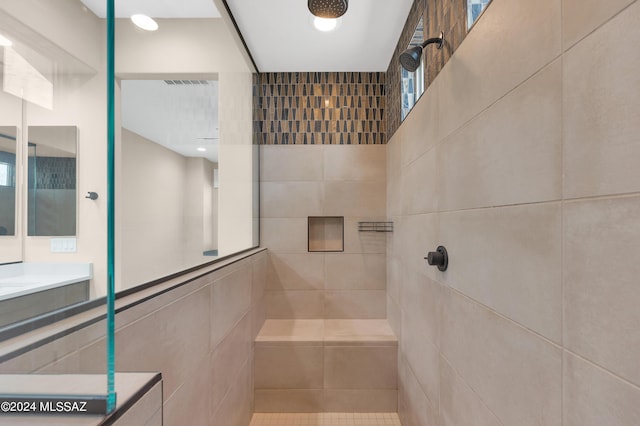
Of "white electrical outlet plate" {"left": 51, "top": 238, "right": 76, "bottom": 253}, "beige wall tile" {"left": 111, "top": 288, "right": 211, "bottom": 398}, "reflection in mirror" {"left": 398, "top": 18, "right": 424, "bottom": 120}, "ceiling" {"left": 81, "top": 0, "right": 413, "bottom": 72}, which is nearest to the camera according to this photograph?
"white electrical outlet plate" {"left": 51, "top": 238, "right": 76, "bottom": 253}

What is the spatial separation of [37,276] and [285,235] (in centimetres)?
195

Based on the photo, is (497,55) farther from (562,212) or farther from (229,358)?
(229,358)

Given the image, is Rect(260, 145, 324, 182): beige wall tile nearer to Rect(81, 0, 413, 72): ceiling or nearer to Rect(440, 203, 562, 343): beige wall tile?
Rect(81, 0, 413, 72): ceiling

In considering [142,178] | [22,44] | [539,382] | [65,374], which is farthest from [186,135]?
[539,382]

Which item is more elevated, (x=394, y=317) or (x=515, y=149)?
(x=515, y=149)

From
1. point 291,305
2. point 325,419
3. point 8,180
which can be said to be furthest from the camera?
point 291,305

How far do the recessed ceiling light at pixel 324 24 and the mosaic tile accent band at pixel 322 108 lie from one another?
2.12ft

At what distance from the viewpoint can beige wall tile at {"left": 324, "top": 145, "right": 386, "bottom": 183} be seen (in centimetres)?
244

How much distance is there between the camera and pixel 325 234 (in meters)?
2.52

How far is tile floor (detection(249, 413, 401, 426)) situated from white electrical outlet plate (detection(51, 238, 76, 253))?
1.89m

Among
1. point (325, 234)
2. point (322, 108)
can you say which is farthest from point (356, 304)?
point (322, 108)

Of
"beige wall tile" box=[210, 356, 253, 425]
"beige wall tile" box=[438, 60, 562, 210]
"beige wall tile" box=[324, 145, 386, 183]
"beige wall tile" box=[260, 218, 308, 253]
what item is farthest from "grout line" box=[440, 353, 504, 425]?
"beige wall tile" box=[324, 145, 386, 183]

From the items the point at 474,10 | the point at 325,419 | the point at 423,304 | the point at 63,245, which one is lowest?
the point at 325,419

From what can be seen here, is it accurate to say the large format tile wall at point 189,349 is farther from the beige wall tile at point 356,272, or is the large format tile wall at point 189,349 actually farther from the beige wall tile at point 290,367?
the beige wall tile at point 356,272
